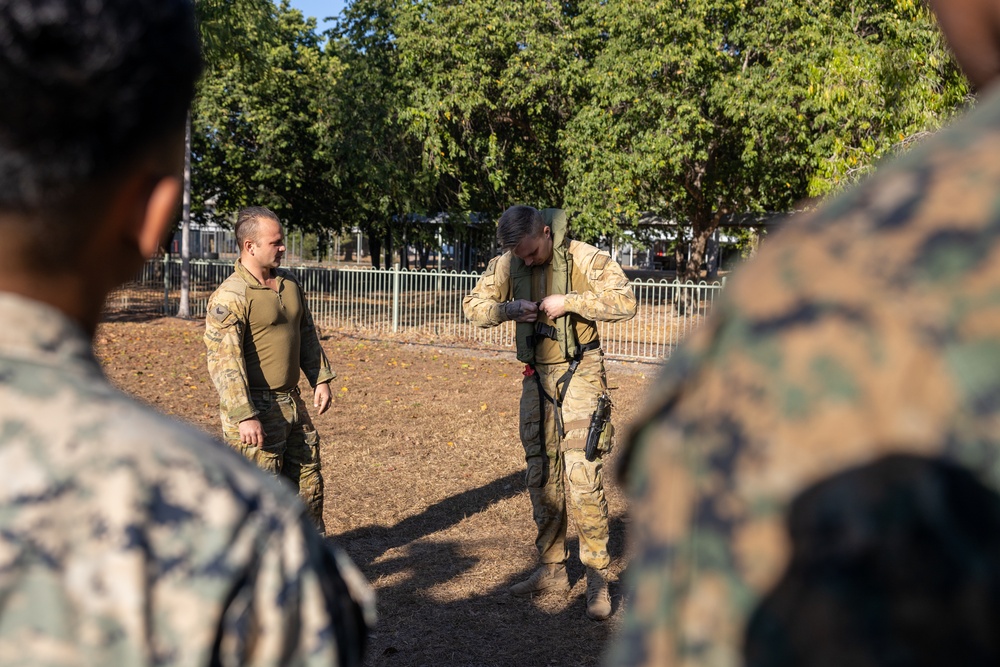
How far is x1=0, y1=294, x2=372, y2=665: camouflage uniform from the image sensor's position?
928mm

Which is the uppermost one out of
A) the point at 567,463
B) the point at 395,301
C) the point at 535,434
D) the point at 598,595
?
the point at 395,301

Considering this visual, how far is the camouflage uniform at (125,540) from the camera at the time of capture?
93cm

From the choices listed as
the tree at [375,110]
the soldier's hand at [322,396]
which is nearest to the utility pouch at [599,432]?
the soldier's hand at [322,396]

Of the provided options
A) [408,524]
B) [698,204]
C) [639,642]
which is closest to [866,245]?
[639,642]

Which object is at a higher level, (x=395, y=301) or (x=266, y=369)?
(x=266, y=369)

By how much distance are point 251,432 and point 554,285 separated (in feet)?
6.59

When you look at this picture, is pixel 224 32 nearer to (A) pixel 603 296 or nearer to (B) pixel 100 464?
(A) pixel 603 296

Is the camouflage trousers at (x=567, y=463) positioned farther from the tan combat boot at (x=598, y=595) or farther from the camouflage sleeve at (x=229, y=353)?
the camouflage sleeve at (x=229, y=353)

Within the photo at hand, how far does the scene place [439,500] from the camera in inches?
313

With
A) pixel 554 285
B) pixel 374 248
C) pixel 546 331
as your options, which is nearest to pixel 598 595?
pixel 546 331

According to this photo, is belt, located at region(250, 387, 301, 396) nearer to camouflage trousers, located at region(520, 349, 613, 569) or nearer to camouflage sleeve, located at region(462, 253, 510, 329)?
camouflage sleeve, located at region(462, 253, 510, 329)

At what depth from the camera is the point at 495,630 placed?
5410 mm

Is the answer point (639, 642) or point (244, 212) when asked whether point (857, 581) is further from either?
point (244, 212)

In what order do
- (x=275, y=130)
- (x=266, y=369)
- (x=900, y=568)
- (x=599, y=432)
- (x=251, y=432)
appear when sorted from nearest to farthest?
(x=900, y=568) < (x=251, y=432) < (x=266, y=369) < (x=599, y=432) < (x=275, y=130)
